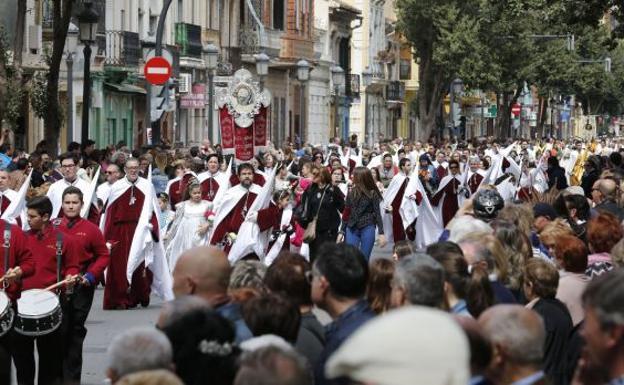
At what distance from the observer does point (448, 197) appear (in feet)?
96.1

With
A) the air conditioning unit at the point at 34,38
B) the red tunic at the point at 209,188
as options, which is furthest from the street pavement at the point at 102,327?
the air conditioning unit at the point at 34,38

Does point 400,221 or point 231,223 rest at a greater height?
point 231,223

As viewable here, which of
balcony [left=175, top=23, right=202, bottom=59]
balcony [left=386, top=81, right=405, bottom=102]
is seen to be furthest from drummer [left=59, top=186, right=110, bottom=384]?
balcony [left=386, top=81, right=405, bottom=102]

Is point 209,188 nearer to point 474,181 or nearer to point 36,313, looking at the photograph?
point 474,181

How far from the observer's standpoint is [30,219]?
12445mm

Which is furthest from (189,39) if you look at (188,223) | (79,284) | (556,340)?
(556,340)

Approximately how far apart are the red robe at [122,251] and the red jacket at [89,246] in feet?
21.1

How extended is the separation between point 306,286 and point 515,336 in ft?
5.80

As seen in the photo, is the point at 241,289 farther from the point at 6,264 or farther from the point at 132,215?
the point at 132,215

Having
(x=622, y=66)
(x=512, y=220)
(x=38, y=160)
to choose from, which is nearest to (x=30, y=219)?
(x=512, y=220)

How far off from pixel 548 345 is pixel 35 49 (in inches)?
1336

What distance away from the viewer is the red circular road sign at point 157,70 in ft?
99.5

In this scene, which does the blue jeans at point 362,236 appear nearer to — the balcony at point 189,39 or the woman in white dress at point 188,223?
the woman in white dress at point 188,223

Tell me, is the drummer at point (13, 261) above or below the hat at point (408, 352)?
below
